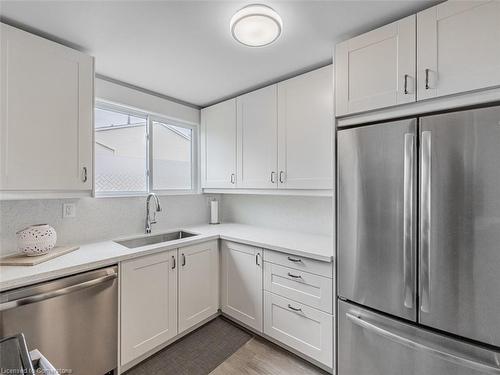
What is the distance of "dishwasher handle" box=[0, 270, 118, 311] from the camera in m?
1.29

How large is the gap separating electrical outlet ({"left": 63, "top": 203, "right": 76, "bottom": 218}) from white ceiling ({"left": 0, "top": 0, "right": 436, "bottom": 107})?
3.85ft

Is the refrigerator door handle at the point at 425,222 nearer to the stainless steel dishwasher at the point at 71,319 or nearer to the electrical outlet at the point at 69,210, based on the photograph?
the stainless steel dishwasher at the point at 71,319

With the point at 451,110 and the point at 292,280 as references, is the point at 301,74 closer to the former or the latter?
the point at 451,110

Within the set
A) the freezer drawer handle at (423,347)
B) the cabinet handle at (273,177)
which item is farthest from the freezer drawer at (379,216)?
the cabinet handle at (273,177)

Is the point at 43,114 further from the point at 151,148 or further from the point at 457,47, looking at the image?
the point at 457,47

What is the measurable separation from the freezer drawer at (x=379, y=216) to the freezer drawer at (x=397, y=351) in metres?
0.09

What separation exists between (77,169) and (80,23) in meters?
0.93

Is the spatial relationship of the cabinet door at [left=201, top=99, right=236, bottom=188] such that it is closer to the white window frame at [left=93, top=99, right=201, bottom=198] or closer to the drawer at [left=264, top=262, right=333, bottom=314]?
the white window frame at [left=93, top=99, right=201, bottom=198]

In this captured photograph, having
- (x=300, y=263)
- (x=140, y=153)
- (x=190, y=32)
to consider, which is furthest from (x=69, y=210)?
(x=300, y=263)

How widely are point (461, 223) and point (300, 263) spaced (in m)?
1.02

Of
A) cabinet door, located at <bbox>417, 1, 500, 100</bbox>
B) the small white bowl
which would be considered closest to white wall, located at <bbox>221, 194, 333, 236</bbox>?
cabinet door, located at <bbox>417, 1, 500, 100</bbox>

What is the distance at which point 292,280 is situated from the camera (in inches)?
75.5

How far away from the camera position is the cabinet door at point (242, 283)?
7.09 ft

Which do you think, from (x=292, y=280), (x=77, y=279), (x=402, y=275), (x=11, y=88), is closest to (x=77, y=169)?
(x=11, y=88)
